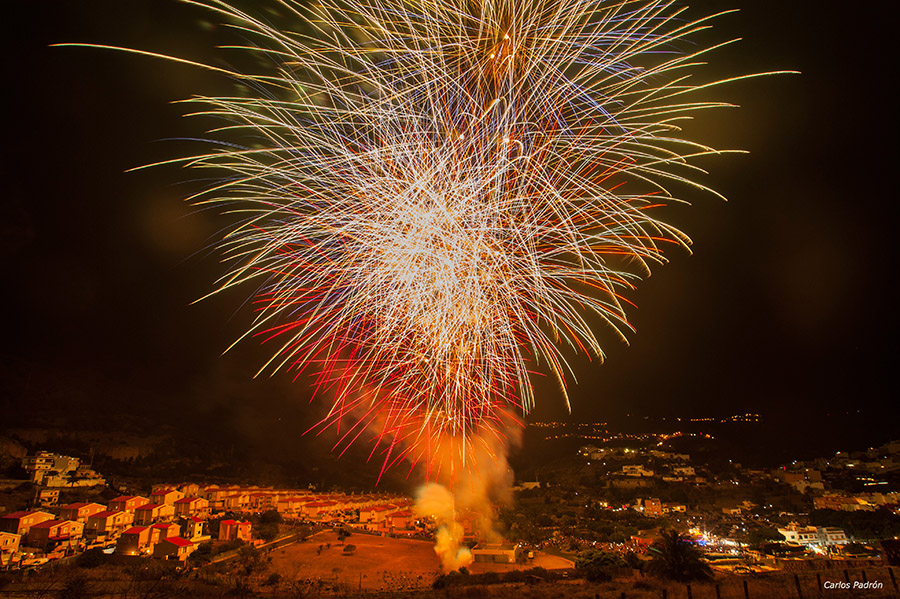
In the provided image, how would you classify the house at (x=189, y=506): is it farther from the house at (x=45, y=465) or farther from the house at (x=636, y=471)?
the house at (x=636, y=471)

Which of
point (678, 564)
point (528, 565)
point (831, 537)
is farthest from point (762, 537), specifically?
point (528, 565)

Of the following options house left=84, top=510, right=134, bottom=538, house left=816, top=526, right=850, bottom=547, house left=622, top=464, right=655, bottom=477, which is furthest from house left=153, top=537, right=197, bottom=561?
house left=622, top=464, right=655, bottom=477

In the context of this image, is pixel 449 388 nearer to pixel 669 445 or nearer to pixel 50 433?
pixel 50 433

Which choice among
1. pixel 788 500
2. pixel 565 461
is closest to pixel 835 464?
pixel 788 500

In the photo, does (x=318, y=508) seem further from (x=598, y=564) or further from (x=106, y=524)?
(x=598, y=564)

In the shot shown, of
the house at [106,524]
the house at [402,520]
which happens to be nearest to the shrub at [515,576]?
the house at [402,520]
